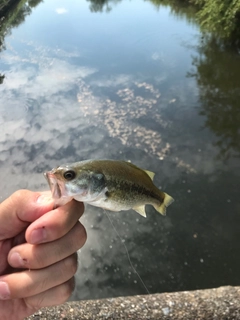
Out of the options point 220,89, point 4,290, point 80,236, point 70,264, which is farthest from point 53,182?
point 220,89

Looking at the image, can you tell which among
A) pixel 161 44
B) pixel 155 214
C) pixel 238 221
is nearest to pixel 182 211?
pixel 155 214

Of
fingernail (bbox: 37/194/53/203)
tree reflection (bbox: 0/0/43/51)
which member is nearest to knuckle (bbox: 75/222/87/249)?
fingernail (bbox: 37/194/53/203)

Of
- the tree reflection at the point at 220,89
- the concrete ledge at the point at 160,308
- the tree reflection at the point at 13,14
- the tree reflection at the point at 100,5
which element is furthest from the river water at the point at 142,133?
the tree reflection at the point at 100,5

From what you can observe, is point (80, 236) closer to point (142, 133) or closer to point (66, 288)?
point (66, 288)

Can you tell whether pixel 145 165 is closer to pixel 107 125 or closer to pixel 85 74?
pixel 107 125

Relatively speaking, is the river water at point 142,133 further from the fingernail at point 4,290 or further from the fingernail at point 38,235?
the fingernail at point 38,235

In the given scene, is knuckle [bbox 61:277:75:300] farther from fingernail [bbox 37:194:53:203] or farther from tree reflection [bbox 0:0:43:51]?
tree reflection [bbox 0:0:43:51]
